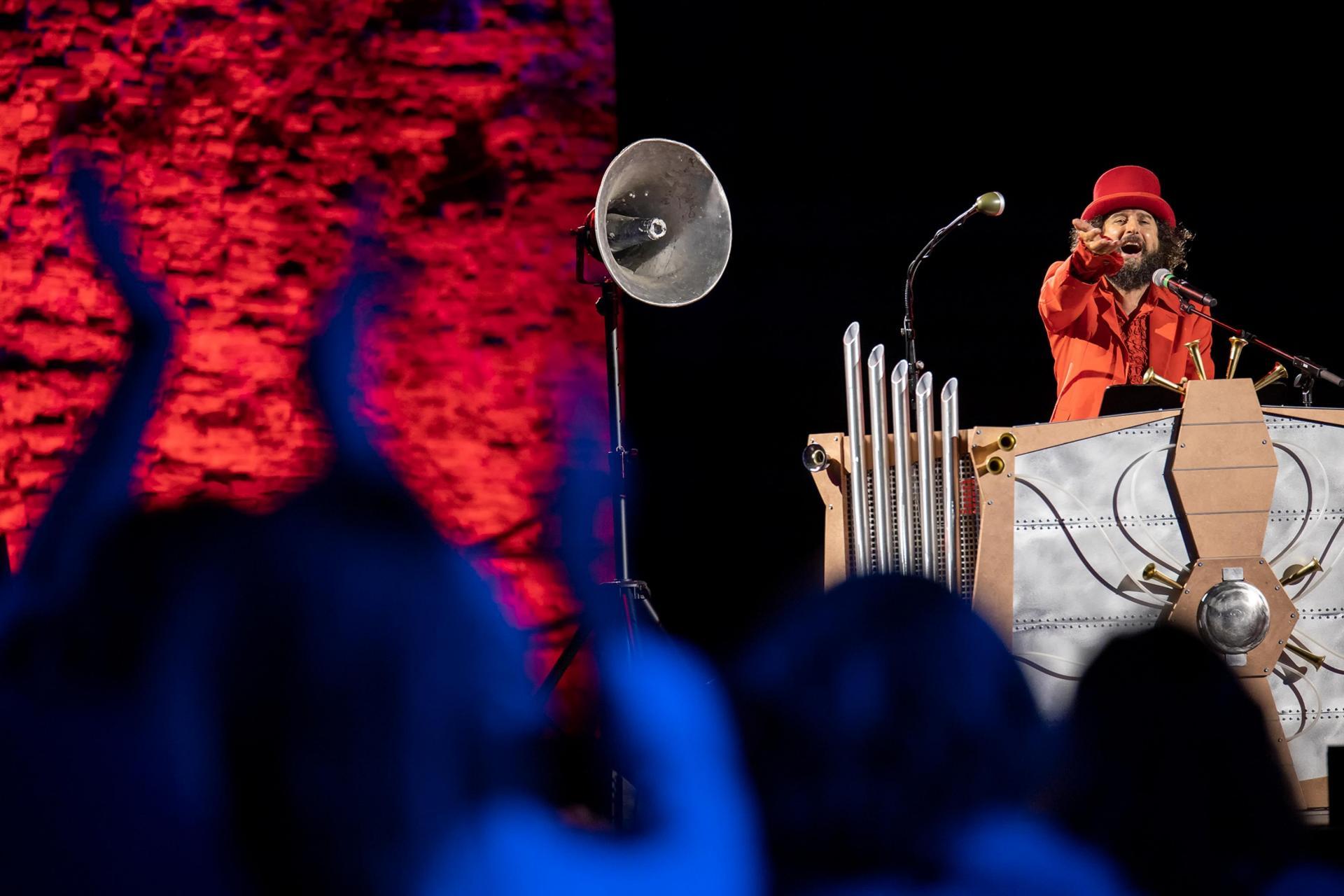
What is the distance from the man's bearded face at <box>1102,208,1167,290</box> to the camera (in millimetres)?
3707

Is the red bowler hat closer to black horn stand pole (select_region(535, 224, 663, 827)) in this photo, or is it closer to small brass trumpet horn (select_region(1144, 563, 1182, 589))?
small brass trumpet horn (select_region(1144, 563, 1182, 589))

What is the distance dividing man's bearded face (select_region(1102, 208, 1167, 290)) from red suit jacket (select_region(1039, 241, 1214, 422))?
0.20ft

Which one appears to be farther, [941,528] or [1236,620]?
[941,528]

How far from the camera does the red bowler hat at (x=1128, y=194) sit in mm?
3734

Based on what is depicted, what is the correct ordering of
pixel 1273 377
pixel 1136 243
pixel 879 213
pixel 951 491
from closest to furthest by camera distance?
pixel 951 491 < pixel 1273 377 < pixel 1136 243 < pixel 879 213

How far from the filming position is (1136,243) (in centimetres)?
366

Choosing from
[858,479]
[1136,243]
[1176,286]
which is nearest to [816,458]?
[858,479]

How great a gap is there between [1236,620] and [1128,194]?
168cm

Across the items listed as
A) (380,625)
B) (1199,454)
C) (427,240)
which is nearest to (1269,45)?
(1199,454)

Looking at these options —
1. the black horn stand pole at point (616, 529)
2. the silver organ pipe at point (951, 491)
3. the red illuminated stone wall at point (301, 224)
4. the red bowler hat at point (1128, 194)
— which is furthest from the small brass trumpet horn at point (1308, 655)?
the red illuminated stone wall at point (301, 224)

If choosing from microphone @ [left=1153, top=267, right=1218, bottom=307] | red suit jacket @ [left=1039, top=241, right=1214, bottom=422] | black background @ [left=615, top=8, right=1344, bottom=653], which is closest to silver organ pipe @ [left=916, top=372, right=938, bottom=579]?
microphone @ [left=1153, top=267, right=1218, bottom=307]

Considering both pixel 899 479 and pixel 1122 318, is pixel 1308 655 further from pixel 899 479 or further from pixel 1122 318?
pixel 1122 318

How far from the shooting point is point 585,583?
3.98 m

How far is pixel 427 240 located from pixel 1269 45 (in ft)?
10.5
